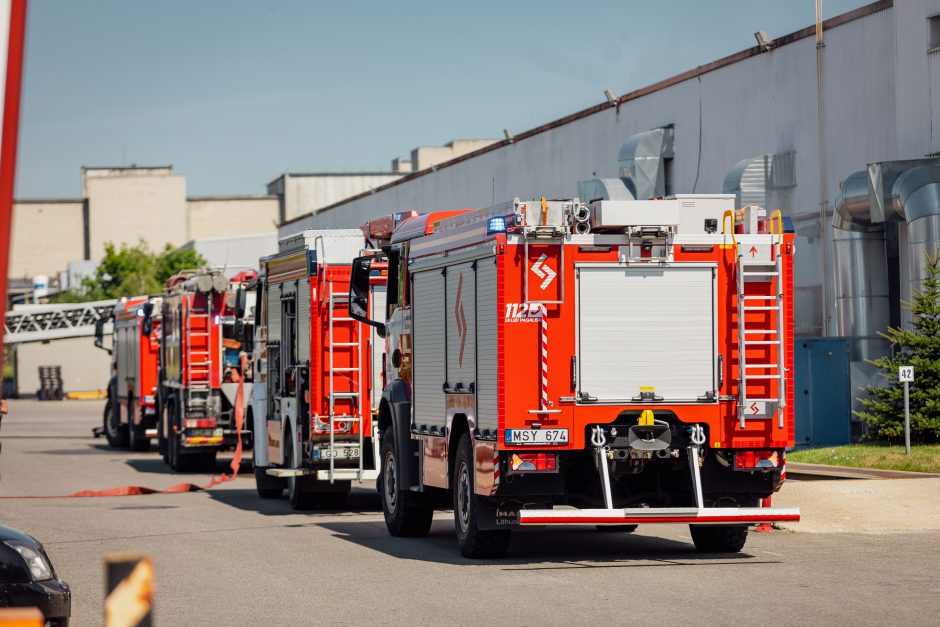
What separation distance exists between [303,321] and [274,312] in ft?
5.99

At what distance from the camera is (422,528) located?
16.4 m

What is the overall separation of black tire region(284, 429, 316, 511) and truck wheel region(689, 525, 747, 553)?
6.91 m

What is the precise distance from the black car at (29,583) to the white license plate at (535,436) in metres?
5.71

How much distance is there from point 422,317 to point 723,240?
3593 millimetres

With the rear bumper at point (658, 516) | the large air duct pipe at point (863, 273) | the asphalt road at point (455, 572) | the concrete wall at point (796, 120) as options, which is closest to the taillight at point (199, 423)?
the asphalt road at point (455, 572)

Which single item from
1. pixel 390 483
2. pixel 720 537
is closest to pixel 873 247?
pixel 390 483

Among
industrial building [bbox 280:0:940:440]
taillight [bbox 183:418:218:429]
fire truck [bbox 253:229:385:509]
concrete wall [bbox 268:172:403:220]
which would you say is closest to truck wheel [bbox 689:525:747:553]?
fire truck [bbox 253:229:385:509]

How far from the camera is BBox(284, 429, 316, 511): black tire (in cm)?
1992

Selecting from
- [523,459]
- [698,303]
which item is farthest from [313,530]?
[698,303]

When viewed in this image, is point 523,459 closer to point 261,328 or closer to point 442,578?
point 442,578

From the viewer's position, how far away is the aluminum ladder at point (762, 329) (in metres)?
13.6

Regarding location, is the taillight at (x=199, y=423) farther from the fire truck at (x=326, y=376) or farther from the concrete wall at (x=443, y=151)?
the concrete wall at (x=443, y=151)

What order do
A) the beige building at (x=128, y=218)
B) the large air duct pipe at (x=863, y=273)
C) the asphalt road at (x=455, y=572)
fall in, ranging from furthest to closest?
the beige building at (x=128, y=218)
the large air duct pipe at (x=863, y=273)
the asphalt road at (x=455, y=572)

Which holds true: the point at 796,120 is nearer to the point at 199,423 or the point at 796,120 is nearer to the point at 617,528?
the point at 199,423
